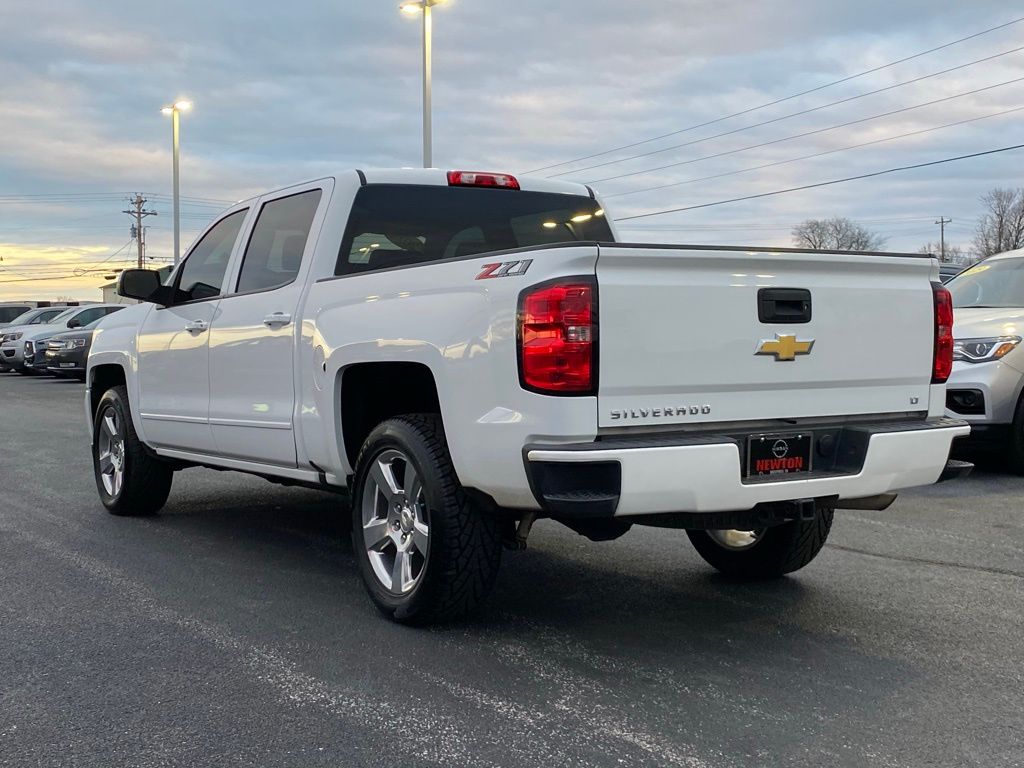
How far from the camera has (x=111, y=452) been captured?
7.16 meters

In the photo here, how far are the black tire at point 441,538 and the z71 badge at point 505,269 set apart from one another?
742 mm

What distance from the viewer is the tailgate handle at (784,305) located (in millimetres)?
3957

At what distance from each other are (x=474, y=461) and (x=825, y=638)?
5.36 ft

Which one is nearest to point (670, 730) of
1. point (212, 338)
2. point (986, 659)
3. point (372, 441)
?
point (986, 659)

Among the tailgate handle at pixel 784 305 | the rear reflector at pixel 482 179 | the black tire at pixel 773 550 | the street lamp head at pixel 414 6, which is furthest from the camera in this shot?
the street lamp head at pixel 414 6

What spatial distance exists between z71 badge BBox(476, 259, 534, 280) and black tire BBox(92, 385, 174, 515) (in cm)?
370

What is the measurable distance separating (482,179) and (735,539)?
2.30m

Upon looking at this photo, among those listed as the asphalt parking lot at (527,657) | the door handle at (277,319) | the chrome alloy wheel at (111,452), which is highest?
the door handle at (277,319)

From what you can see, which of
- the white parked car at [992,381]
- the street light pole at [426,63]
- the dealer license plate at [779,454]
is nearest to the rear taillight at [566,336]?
the dealer license plate at [779,454]

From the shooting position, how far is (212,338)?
229 inches

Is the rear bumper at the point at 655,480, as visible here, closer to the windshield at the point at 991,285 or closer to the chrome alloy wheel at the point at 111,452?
the chrome alloy wheel at the point at 111,452

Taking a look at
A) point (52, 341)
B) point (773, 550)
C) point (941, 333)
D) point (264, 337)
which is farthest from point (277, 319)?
point (52, 341)

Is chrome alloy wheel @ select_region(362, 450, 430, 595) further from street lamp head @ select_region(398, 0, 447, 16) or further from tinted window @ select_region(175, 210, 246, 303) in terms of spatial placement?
street lamp head @ select_region(398, 0, 447, 16)

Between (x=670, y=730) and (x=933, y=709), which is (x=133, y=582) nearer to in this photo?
(x=670, y=730)
